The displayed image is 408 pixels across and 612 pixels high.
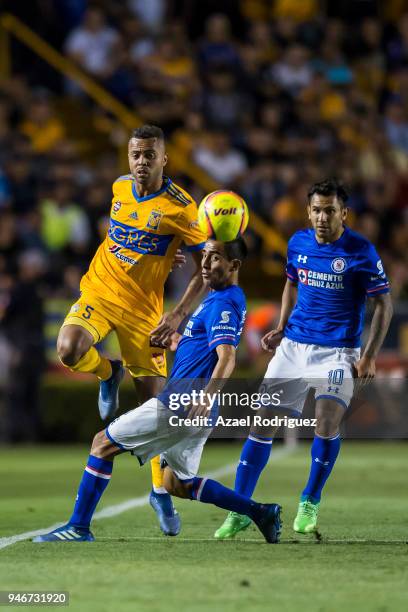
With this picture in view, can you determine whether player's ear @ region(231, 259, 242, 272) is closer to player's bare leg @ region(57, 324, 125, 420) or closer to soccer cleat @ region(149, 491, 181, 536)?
player's bare leg @ region(57, 324, 125, 420)

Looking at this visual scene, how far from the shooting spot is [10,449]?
16922 millimetres

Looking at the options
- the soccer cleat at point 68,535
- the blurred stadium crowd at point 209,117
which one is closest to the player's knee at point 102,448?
the soccer cleat at point 68,535

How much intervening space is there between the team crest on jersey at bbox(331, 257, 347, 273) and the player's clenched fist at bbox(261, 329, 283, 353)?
2.03 feet

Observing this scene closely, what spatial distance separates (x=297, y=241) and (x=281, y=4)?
1457 centimetres

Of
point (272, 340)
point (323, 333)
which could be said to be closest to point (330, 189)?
point (323, 333)

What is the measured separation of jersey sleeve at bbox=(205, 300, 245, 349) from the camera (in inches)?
292

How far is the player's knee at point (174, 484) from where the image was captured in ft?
25.1

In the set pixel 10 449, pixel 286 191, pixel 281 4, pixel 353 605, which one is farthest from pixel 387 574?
pixel 281 4

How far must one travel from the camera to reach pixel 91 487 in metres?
7.73

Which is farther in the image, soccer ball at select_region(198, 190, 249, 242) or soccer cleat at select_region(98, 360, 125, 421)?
soccer cleat at select_region(98, 360, 125, 421)

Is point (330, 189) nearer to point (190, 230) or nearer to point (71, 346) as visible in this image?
point (190, 230)

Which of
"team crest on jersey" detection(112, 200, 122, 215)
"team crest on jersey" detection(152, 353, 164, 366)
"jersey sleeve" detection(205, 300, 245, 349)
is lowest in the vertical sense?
"team crest on jersey" detection(152, 353, 164, 366)

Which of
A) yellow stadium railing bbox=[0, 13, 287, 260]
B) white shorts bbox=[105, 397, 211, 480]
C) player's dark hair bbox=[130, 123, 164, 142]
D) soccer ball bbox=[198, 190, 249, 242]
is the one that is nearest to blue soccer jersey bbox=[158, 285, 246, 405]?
white shorts bbox=[105, 397, 211, 480]

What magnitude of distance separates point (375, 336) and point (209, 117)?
1168 centimetres
